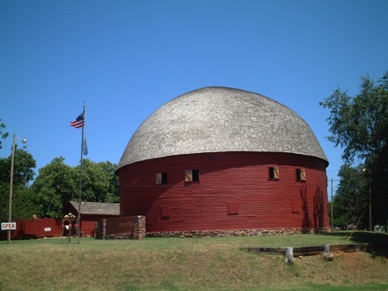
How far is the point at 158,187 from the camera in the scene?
29.8m

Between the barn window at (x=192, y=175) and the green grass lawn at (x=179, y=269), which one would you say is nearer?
the green grass lawn at (x=179, y=269)

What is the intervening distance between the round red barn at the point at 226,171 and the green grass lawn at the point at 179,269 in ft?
21.5

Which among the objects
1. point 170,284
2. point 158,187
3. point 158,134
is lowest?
point 170,284

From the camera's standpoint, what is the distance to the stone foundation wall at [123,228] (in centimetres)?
2775

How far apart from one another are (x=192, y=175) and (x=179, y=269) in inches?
440

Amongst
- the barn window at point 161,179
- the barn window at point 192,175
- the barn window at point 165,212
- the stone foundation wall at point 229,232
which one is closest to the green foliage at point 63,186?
the barn window at point 161,179

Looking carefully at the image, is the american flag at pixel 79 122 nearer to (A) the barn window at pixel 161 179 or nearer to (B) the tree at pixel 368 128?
(A) the barn window at pixel 161 179

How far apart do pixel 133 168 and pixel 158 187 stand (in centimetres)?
321

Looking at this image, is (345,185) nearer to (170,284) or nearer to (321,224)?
(321,224)

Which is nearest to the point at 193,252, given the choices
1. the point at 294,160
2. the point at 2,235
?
the point at 294,160

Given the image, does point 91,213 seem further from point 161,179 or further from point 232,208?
point 232,208

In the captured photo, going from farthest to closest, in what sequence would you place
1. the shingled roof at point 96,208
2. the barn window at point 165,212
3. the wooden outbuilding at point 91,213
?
1. the shingled roof at point 96,208
2. the wooden outbuilding at point 91,213
3. the barn window at point 165,212

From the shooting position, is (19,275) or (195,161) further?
(195,161)

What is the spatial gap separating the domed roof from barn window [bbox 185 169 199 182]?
128 centimetres
